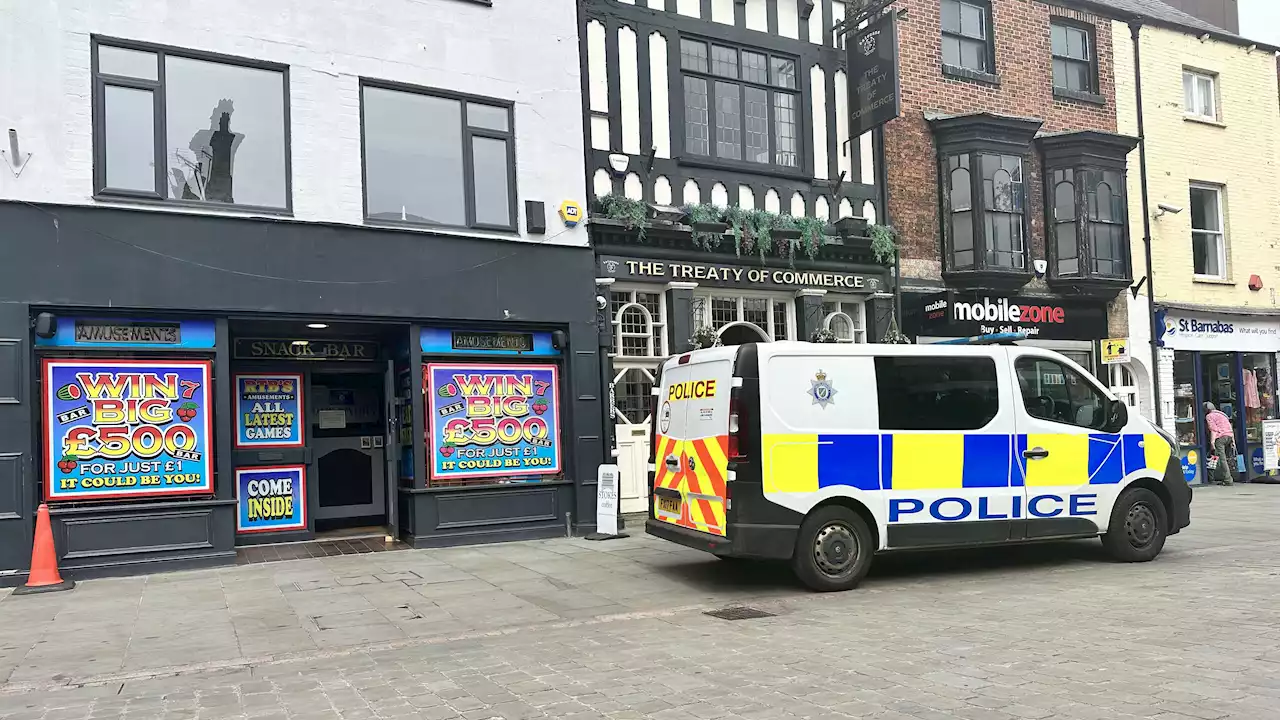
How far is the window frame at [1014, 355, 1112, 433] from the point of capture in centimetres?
926

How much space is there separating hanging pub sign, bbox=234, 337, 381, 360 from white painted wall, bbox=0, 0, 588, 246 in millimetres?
2096

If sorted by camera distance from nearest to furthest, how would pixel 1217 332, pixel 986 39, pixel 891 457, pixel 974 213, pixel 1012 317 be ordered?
pixel 891 457
pixel 974 213
pixel 1012 317
pixel 986 39
pixel 1217 332

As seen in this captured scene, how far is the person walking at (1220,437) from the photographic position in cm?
1858

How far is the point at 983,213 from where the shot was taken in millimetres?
16281

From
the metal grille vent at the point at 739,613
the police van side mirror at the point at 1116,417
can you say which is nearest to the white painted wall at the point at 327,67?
the metal grille vent at the point at 739,613

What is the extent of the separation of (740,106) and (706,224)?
2.23 metres

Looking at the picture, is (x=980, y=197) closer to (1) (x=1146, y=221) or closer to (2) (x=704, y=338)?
(1) (x=1146, y=221)

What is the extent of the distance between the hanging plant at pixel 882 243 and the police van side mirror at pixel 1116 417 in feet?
19.7

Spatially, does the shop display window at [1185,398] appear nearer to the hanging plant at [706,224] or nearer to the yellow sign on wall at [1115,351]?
the yellow sign on wall at [1115,351]

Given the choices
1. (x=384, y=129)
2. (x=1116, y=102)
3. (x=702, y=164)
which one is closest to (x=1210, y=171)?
(x=1116, y=102)

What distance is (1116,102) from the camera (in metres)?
18.5

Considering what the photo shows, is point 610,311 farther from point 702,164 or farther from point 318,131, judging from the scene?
point 318,131

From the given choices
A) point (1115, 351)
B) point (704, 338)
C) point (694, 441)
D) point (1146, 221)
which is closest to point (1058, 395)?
point (694, 441)

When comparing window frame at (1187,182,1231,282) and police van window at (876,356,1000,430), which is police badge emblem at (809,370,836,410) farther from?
window frame at (1187,182,1231,282)
